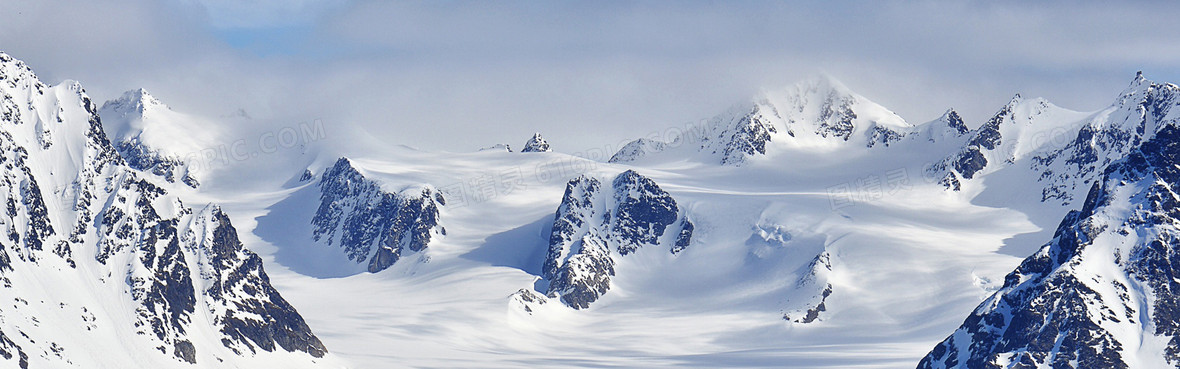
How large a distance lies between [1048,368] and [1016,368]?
3.80 m

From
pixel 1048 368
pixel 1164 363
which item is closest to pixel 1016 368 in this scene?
pixel 1048 368

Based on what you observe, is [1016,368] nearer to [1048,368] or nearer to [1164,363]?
[1048,368]

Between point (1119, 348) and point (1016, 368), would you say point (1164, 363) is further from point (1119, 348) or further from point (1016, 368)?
point (1016, 368)

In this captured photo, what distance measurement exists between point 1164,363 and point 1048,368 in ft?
44.9

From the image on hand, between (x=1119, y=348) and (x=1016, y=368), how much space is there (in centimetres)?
1272

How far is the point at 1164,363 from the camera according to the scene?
7800 inches

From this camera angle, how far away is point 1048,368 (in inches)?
7815

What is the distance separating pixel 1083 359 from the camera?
651ft

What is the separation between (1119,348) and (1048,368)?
901cm

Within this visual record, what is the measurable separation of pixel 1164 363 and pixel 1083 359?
9.52 meters

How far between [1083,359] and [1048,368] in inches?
169

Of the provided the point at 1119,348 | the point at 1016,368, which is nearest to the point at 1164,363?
the point at 1119,348
